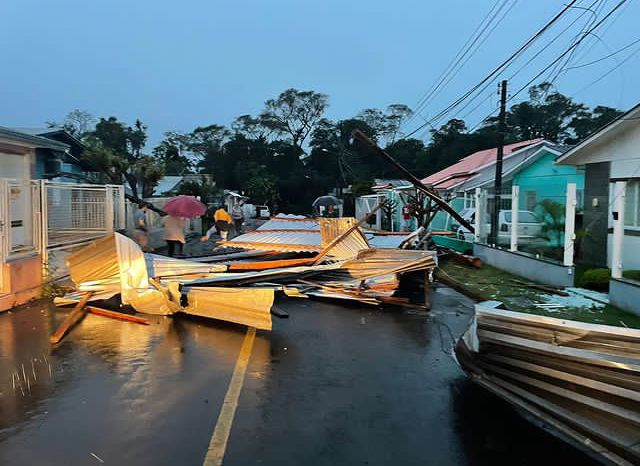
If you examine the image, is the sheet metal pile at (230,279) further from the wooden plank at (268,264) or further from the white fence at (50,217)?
the white fence at (50,217)

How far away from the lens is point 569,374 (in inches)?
169

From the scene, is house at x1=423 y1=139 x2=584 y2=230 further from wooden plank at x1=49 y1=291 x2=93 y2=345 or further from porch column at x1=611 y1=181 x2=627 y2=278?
wooden plank at x1=49 y1=291 x2=93 y2=345

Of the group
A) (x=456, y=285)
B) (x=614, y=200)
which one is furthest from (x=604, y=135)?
(x=456, y=285)

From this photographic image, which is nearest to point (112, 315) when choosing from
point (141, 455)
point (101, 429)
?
point (101, 429)

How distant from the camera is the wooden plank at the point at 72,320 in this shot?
7.27 meters

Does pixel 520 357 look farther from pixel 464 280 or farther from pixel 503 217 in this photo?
pixel 503 217

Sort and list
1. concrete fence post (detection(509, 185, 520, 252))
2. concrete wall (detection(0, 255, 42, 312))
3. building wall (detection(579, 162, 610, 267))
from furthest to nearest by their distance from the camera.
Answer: concrete fence post (detection(509, 185, 520, 252)) < building wall (detection(579, 162, 610, 267)) < concrete wall (detection(0, 255, 42, 312))

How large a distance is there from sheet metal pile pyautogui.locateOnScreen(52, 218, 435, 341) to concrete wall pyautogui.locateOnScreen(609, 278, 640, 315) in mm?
3291

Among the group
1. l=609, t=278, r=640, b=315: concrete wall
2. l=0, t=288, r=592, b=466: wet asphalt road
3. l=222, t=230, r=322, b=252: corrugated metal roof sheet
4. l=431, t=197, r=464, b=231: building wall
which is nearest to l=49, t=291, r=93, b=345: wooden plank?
l=0, t=288, r=592, b=466: wet asphalt road

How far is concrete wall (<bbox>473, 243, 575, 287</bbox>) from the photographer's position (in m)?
12.0

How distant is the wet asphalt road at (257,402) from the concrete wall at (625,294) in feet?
11.6

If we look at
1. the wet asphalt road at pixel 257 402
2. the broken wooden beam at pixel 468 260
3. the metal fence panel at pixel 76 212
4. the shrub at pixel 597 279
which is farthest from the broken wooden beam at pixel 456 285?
the metal fence panel at pixel 76 212

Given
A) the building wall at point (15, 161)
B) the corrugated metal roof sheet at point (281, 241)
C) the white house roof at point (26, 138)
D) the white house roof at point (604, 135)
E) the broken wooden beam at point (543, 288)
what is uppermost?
the white house roof at point (604, 135)

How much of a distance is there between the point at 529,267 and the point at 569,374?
9.89m
